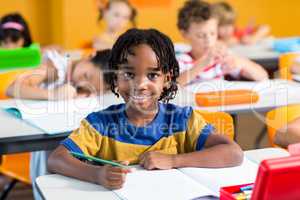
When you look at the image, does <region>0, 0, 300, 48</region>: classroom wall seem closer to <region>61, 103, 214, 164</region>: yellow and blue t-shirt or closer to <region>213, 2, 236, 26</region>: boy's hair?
<region>213, 2, 236, 26</region>: boy's hair

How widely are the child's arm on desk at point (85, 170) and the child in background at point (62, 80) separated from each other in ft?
3.01

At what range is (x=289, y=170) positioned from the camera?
1.08m

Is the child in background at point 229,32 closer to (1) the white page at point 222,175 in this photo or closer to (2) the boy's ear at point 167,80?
(2) the boy's ear at point 167,80

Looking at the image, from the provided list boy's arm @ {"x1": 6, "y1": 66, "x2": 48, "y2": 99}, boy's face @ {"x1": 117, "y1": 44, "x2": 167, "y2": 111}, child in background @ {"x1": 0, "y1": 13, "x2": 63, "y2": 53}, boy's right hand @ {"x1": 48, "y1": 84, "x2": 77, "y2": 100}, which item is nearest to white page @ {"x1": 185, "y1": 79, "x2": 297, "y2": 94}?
boy's right hand @ {"x1": 48, "y1": 84, "x2": 77, "y2": 100}

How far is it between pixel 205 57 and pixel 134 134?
1.20 metres

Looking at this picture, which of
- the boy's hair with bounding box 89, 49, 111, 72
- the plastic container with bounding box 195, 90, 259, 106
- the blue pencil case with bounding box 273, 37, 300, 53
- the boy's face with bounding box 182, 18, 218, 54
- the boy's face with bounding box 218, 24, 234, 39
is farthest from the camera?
the boy's face with bounding box 218, 24, 234, 39

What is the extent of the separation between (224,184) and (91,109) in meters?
0.95

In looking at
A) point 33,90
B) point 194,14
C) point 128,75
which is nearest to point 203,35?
point 194,14

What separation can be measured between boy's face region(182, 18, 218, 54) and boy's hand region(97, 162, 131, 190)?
61.1 inches

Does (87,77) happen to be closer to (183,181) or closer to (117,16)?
(183,181)

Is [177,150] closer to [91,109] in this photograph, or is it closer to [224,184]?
[224,184]

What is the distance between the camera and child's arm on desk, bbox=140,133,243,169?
5.14 ft

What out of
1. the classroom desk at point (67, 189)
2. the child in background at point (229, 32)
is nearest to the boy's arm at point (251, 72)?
the child in background at point (229, 32)

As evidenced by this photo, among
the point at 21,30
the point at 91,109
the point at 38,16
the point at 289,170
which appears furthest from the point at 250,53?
the point at 289,170
